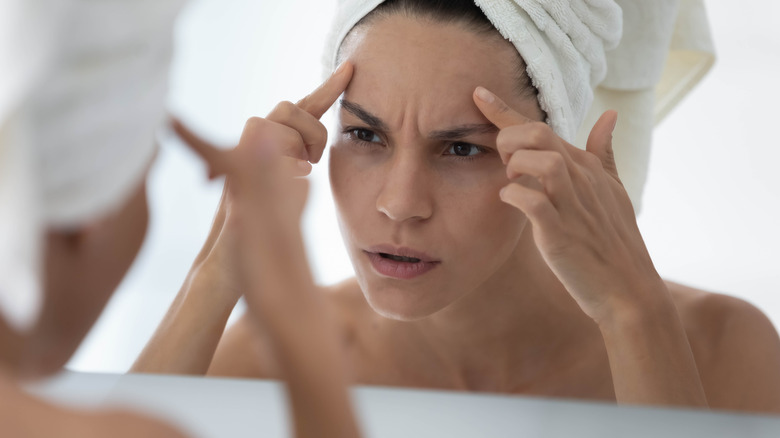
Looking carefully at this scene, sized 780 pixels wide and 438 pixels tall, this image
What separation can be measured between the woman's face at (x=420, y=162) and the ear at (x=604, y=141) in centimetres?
6

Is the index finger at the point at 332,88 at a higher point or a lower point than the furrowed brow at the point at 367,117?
higher

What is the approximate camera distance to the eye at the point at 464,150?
0.86 metres

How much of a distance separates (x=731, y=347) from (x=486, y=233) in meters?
0.35

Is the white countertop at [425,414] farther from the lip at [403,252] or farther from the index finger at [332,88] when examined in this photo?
the index finger at [332,88]

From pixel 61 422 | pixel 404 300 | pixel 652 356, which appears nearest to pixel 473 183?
pixel 404 300

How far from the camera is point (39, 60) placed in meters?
0.30

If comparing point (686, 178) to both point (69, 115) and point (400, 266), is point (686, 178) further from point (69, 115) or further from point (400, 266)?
point (69, 115)

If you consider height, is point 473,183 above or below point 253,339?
above

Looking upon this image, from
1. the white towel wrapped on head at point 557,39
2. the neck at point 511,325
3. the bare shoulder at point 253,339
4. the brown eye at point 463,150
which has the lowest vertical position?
the bare shoulder at point 253,339

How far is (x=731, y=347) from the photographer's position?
101cm

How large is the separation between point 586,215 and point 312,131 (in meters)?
0.29

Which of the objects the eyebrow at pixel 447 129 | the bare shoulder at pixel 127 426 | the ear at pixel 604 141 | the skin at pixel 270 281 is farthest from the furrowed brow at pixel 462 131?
the bare shoulder at pixel 127 426

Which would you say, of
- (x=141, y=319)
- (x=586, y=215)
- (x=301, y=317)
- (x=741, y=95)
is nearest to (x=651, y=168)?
(x=741, y=95)

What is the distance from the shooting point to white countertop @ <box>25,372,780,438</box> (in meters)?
0.84
